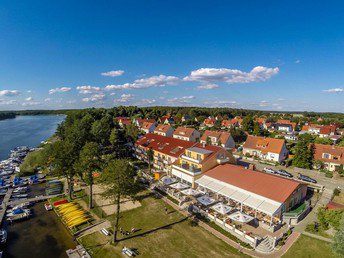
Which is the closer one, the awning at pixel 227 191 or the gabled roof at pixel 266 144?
the awning at pixel 227 191

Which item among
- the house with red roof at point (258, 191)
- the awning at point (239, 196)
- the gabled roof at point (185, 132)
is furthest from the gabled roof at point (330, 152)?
the gabled roof at point (185, 132)

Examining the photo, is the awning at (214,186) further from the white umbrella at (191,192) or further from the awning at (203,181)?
the white umbrella at (191,192)

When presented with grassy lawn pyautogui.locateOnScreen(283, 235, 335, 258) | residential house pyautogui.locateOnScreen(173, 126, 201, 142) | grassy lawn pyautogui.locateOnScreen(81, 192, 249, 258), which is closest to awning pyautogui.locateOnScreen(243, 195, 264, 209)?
grassy lawn pyautogui.locateOnScreen(283, 235, 335, 258)

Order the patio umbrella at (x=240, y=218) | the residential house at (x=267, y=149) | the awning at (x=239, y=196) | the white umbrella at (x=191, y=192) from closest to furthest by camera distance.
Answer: the patio umbrella at (x=240, y=218)
the awning at (x=239, y=196)
the white umbrella at (x=191, y=192)
the residential house at (x=267, y=149)

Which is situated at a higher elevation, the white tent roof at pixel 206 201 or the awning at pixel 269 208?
the awning at pixel 269 208

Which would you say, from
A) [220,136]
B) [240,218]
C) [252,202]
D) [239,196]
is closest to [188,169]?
[239,196]

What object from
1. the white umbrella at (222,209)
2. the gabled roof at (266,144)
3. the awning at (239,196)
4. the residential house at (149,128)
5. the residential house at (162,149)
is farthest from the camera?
the residential house at (149,128)
